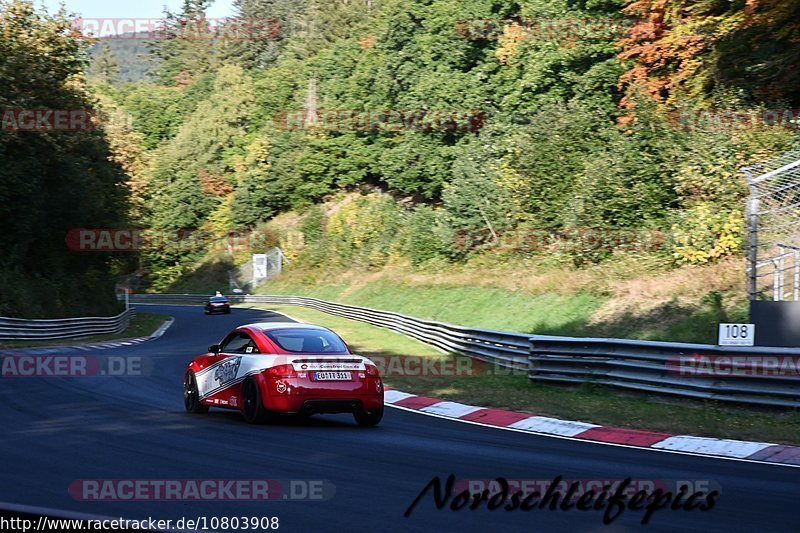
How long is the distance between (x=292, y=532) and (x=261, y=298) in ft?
227

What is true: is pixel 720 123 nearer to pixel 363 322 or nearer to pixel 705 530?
pixel 363 322

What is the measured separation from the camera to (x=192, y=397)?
1442cm

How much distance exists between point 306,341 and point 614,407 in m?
4.81

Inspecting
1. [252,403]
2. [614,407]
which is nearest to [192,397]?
[252,403]

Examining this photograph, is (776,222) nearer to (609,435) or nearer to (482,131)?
(609,435)

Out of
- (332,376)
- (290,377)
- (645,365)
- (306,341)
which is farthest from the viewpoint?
(645,365)

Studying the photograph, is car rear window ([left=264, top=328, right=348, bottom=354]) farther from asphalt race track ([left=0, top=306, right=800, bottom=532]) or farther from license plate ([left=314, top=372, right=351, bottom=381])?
asphalt race track ([left=0, top=306, right=800, bottom=532])

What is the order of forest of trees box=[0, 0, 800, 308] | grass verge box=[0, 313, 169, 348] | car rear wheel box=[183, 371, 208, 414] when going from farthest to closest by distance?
grass verge box=[0, 313, 169, 348], forest of trees box=[0, 0, 800, 308], car rear wheel box=[183, 371, 208, 414]

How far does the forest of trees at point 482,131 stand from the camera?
101 feet

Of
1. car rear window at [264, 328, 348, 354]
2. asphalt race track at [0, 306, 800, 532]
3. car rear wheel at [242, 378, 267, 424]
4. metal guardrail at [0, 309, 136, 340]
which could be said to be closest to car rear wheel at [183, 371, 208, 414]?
asphalt race track at [0, 306, 800, 532]

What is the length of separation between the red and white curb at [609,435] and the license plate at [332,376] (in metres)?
2.22

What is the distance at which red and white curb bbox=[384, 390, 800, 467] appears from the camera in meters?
10.8

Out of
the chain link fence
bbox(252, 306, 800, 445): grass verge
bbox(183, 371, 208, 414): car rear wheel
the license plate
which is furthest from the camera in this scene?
the chain link fence

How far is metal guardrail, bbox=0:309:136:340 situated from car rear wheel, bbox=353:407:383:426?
2122cm
